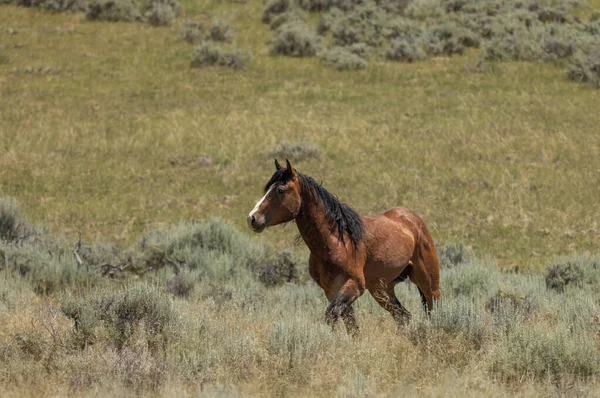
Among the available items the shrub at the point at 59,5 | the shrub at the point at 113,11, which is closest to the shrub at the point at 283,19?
the shrub at the point at 113,11

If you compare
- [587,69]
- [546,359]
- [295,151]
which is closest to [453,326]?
[546,359]

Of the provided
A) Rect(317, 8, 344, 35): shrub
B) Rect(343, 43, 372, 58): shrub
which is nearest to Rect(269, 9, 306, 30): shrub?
Rect(317, 8, 344, 35): shrub

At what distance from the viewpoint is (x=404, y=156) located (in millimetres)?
20984

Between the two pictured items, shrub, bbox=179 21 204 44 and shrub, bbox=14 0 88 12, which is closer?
shrub, bbox=179 21 204 44

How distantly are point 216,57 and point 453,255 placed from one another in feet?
52.9

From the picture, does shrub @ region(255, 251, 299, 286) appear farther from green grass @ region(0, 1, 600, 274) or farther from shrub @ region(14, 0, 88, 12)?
shrub @ region(14, 0, 88, 12)

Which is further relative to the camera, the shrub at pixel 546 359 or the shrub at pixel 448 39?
the shrub at pixel 448 39

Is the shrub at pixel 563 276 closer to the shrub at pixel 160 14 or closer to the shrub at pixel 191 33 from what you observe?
the shrub at pixel 191 33

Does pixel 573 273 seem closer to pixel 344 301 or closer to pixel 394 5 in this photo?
pixel 344 301

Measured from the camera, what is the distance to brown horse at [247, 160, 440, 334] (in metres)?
7.88

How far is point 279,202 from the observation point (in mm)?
7914

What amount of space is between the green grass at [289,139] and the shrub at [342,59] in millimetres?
517

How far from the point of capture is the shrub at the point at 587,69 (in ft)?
85.5

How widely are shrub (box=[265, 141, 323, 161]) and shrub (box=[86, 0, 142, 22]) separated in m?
15.3
